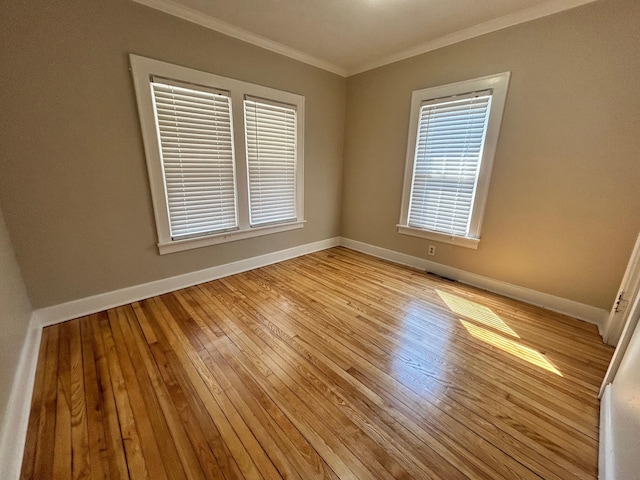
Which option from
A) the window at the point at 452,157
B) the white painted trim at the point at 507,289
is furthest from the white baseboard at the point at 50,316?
the window at the point at 452,157

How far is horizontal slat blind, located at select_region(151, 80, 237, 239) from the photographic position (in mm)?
2236

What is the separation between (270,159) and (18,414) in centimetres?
265

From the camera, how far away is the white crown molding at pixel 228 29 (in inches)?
80.4

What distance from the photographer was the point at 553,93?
2.08m

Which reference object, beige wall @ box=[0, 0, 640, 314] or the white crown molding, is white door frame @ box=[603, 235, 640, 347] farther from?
the white crown molding

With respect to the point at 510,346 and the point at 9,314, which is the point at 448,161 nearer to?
the point at 510,346

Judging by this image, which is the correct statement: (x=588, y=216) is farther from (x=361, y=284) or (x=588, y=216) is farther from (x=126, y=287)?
(x=126, y=287)

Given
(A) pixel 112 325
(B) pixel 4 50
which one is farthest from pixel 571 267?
(B) pixel 4 50

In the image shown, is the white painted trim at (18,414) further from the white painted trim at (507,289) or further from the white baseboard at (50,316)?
the white painted trim at (507,289)

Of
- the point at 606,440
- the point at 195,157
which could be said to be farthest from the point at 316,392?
the point at 195,157

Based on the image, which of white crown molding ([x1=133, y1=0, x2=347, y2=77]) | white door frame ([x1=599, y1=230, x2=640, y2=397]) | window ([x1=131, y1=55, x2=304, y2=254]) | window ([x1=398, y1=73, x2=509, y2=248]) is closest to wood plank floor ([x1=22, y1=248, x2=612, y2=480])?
white door frame ([x1=599, y1=230, x2=640, y2=397])

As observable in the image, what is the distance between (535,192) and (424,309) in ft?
Result: 4.74

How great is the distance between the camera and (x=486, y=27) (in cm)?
230

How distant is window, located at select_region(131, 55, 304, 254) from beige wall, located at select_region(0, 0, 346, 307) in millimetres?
108
